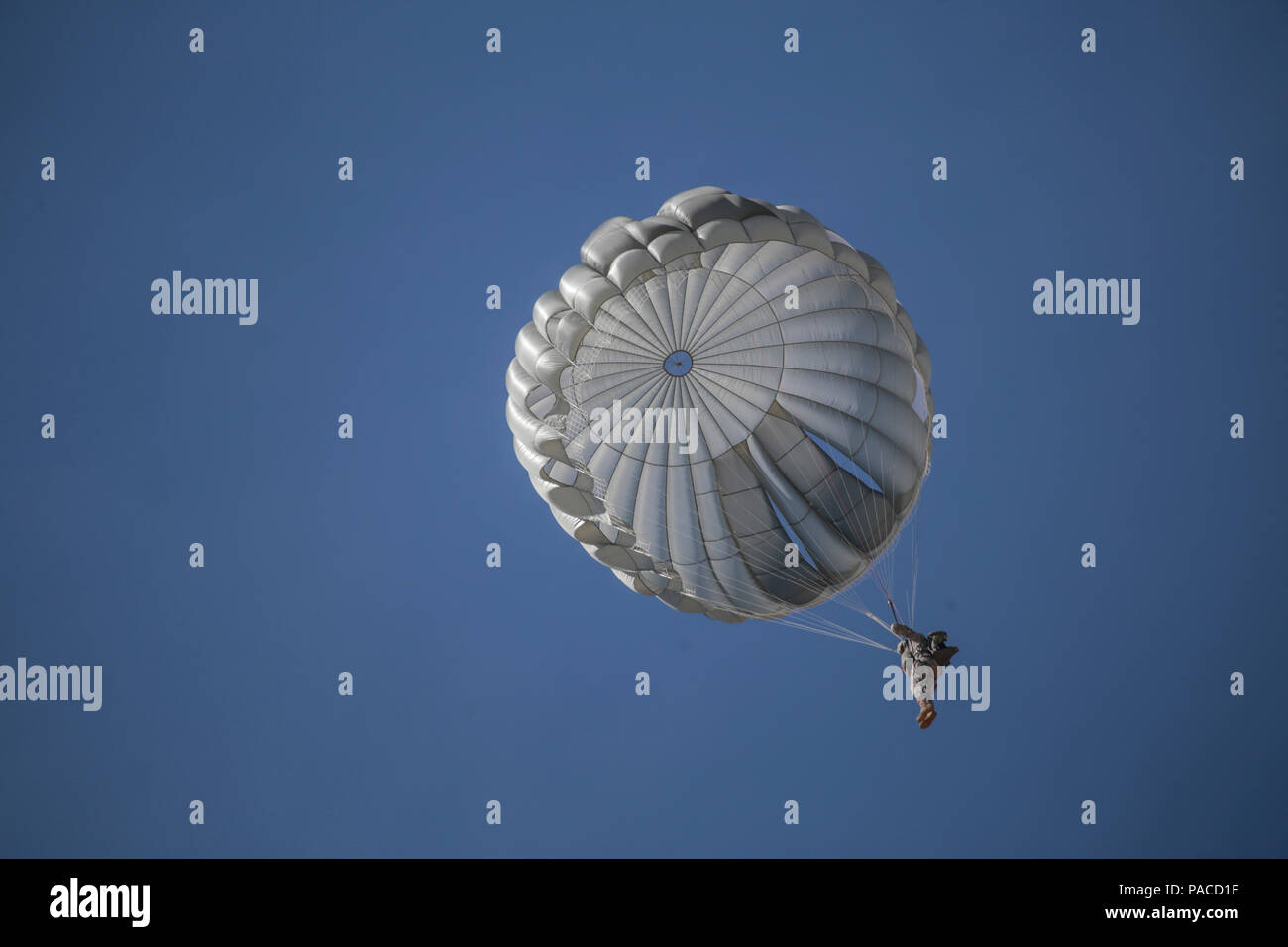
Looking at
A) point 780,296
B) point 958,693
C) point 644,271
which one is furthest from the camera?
point 958,693

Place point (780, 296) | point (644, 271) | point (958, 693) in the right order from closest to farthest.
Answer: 1. point (644, 271)
2. point (780, 296)
3. point (958, 693)

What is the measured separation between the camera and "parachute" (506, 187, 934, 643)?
1822cm

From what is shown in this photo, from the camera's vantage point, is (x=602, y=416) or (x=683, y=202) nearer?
(x=683, y=202)

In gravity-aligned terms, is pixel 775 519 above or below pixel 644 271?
below

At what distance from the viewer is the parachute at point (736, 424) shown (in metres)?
18.2

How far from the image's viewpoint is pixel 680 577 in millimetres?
19047

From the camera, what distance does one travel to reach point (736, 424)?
19.0 m

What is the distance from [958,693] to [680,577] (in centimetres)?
715

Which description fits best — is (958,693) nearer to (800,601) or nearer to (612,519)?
(800,601)
